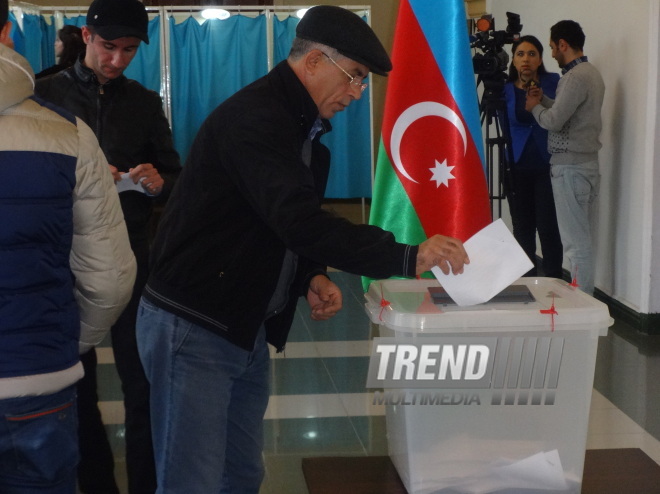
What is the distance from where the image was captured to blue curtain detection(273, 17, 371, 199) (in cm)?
668

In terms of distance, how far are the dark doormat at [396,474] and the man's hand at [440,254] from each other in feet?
2.04

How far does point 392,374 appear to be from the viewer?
1.70 meters

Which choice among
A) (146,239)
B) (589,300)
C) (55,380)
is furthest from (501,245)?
(146,239)

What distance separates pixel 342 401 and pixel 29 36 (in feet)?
13.2

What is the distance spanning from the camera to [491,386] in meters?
1.69

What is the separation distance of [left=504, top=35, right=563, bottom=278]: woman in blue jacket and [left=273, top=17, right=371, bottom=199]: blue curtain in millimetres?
1923

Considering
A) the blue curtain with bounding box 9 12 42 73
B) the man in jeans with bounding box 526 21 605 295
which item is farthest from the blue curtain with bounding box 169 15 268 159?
the man in jeans with bounding box 526 21 605 295

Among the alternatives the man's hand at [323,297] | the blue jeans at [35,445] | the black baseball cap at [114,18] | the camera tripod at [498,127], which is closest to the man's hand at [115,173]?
the black baseball cap at [114,18]

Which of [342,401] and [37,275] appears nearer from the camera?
[37,275]

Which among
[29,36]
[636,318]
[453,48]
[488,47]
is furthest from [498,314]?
[29,36]

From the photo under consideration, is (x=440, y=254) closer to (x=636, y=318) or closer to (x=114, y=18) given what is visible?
(x=114, y=18)

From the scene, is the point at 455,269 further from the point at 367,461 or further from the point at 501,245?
the point at 367,461

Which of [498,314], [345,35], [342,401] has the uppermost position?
[345,35]

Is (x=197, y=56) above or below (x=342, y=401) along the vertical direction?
above
